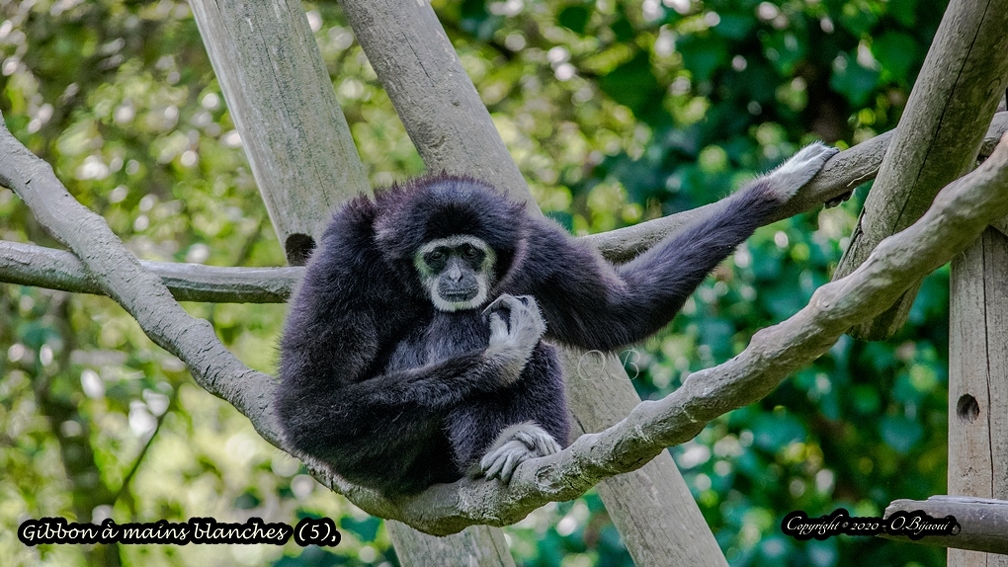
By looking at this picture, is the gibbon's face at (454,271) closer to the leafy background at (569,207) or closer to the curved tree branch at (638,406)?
the curved tree branch at (638,406)

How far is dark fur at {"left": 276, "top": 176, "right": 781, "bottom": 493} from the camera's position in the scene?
2809 mm

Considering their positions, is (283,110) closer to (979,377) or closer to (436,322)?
(436,322)

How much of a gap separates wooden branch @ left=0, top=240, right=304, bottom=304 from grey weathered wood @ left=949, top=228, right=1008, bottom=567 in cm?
242

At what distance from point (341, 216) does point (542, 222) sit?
2.53 ft

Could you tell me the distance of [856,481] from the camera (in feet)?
18.7

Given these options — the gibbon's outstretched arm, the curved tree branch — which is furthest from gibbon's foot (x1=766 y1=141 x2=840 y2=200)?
the curved tree branch

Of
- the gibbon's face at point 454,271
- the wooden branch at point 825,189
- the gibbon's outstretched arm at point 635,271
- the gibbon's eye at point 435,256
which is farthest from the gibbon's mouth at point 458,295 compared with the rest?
the wooden branch at point 825,189

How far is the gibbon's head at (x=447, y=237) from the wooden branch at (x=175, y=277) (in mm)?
674

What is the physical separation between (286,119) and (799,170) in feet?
6.35

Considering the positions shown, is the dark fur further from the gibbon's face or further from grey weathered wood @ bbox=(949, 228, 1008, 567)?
grey weathered wood @ bbox=(949, 228, 1008, 567)

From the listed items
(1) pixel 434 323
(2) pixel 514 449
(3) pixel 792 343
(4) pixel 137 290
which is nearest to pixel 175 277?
(4) pixel 137 290

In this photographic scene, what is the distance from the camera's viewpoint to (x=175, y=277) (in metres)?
3.81

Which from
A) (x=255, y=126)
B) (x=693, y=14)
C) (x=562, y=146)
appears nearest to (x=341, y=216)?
(x=255, y=126)

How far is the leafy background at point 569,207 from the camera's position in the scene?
206 inches
